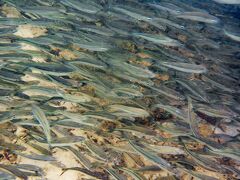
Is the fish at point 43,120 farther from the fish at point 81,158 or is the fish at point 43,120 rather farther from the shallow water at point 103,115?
the fish at point 81,158

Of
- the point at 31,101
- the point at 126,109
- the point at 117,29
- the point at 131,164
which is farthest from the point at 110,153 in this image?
the point at 117,29

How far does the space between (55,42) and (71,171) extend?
230cm

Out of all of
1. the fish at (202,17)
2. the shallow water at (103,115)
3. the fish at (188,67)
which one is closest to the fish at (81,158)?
the shallow water at (103,115)

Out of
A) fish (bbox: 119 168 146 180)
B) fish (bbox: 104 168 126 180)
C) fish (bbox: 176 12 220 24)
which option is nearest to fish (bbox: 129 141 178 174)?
fish (bbox: 119 168 146 180)

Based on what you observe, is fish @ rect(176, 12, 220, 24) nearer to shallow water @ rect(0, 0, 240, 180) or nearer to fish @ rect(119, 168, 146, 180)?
shallow water @ rect(0, 0, 240, 180)

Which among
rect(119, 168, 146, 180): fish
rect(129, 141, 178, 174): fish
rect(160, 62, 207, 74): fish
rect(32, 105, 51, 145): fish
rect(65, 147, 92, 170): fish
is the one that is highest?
rect(160, 62, 207, 74): fish

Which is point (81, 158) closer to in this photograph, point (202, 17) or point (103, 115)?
point (103, 115)

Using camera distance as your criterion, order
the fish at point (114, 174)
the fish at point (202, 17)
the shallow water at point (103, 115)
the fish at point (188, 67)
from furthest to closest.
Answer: the fish at point (202, 17) < the fish at point (188, 67) < the shallow water at point (103, 115) < the fish at point (114, 174)

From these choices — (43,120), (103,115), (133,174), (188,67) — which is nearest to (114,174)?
(133,174)

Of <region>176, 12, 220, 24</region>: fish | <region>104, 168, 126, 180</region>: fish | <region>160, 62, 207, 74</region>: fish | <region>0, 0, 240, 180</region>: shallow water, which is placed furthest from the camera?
<region>176, 12, 220, 24</region>: fish

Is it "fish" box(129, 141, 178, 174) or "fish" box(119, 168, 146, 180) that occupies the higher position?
"fish" box(129, 141, 178, 174)

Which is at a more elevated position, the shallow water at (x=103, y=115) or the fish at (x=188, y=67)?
the fish at (x=188, y=67)

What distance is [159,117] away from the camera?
5.66 m

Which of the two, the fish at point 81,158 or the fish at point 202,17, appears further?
the fish at point 202,17
